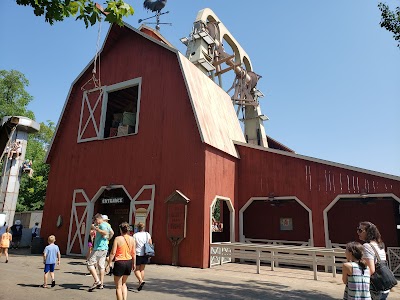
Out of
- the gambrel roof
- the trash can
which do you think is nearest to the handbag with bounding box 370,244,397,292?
the gambrel roof

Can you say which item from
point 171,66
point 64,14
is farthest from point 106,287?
A: point 171,66

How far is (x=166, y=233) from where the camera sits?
12180 mm

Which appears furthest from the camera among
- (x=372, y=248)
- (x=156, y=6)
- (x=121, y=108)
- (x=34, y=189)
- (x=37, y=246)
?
(x=34, y=189)

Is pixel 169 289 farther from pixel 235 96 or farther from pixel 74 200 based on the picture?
pixel 235 96

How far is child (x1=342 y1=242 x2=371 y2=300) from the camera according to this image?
3.84 meters

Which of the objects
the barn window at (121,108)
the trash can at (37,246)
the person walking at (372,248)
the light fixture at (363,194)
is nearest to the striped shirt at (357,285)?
the person walking at (372,248)

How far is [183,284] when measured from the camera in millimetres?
8266

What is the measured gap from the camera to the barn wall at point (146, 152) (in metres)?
12.3

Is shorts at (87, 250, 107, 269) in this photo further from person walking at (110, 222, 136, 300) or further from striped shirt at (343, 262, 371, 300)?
striped shirt at (343, 262, 371, 300)

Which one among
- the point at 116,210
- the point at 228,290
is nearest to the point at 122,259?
the point at 228,290

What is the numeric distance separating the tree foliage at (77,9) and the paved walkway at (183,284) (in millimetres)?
5249

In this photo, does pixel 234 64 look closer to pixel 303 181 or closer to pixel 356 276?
pixel 303 181

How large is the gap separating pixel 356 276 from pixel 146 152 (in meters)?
10.9

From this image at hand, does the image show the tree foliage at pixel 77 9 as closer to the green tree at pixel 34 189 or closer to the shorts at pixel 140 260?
the shorts at pixel 140 260
